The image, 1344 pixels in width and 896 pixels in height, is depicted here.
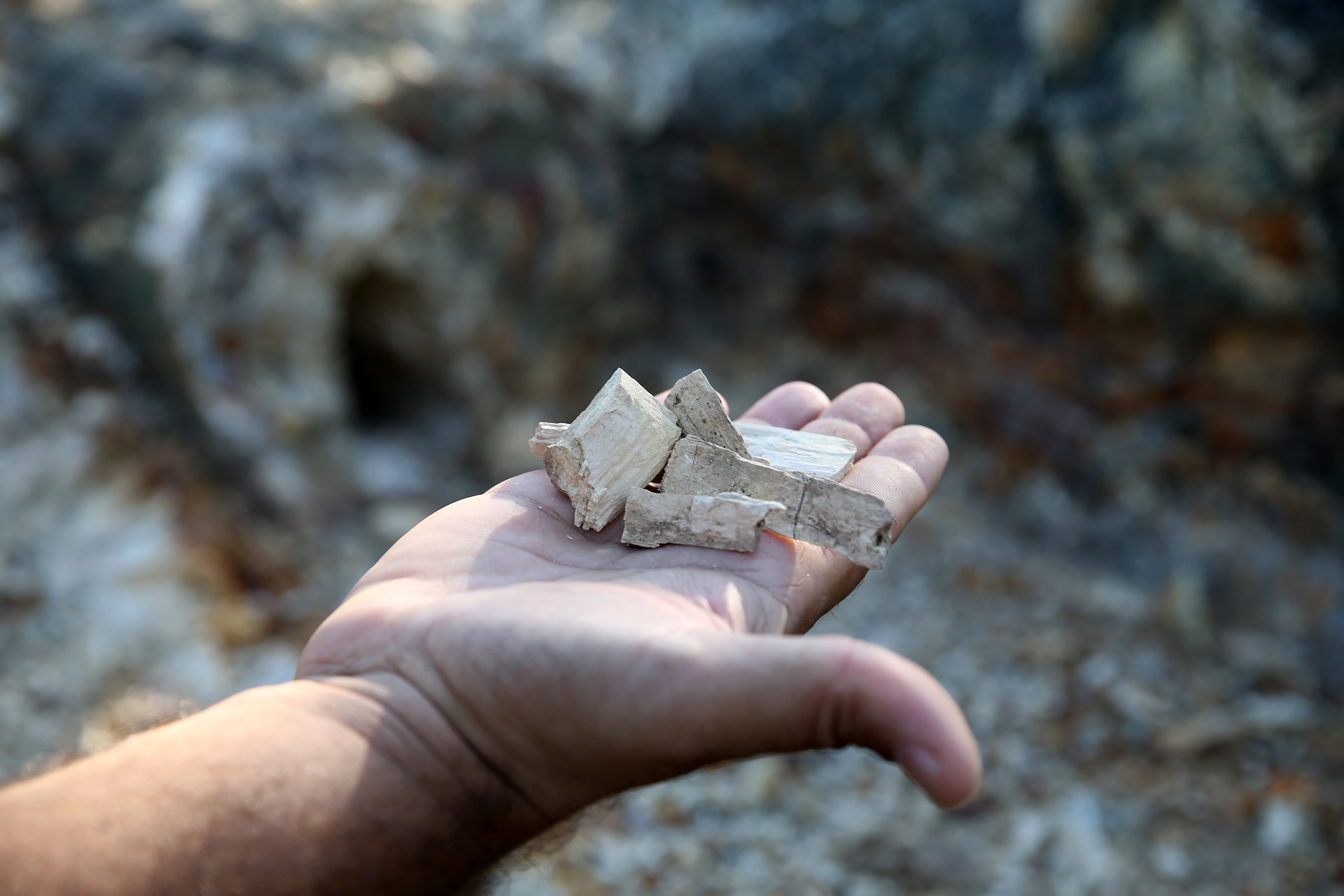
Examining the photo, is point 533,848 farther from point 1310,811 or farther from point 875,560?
point 1310,811

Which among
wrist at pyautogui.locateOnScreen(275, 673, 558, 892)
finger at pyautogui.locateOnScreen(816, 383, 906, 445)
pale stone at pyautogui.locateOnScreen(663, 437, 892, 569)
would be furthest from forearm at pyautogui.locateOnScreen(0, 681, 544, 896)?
finger at pyautogui.locateOnScreen(816, 383, 906, 445)

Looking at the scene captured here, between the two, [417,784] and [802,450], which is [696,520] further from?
[417,784]

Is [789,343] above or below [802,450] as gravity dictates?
below

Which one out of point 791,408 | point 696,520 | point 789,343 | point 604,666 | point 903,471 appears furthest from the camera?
point 789,343

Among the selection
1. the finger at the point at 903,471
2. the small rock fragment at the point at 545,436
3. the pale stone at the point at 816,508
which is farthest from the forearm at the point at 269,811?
the finger at the point at 903,471

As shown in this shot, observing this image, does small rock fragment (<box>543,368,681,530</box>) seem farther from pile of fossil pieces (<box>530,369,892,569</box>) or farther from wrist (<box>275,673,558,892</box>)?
wrist (<box>275,673,558,892</box>)

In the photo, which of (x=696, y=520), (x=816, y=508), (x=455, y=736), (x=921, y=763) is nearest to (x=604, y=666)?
(x=455, y=736)

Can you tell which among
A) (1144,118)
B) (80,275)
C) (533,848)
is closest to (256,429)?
(80,275)
